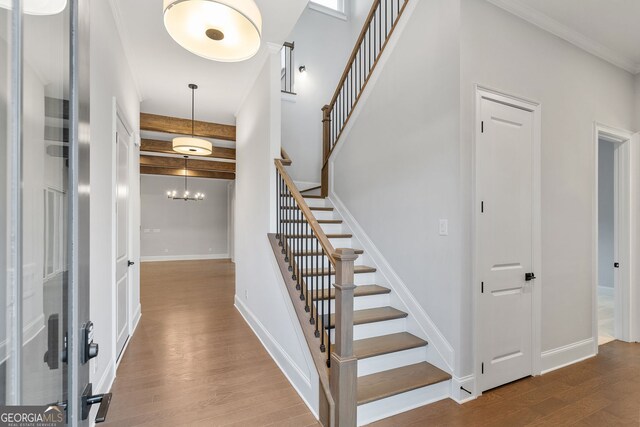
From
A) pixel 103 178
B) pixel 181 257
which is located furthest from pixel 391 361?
pixel 181 257

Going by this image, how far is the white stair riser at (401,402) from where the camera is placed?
2.09 meters

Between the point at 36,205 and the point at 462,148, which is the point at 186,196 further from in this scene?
the point at 36,205

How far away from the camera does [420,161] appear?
2689 millimetres

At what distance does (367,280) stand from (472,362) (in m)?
1.17

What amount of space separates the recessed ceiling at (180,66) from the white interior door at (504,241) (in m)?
1.99

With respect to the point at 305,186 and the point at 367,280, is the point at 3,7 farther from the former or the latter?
the point at 305,186

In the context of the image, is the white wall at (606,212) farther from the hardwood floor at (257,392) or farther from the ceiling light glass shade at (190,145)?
the ceiling light glass shade at (190,145)

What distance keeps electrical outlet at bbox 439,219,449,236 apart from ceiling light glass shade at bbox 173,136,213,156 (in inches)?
139

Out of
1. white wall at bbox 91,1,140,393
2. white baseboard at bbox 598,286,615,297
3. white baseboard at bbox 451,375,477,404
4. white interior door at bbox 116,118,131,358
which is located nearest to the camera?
white wall at bbox 91,1,140,393

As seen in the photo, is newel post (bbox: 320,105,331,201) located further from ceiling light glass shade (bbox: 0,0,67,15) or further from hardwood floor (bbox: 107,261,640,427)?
ceiling light glass shade (bbox: 0,0,67,15)

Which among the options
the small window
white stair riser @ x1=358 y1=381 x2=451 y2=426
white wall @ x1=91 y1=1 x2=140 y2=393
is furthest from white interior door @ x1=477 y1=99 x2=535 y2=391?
the small window

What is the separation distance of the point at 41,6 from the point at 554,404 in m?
3.42

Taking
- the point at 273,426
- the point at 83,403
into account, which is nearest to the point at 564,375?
the point at 273,426

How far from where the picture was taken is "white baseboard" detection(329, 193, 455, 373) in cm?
242
